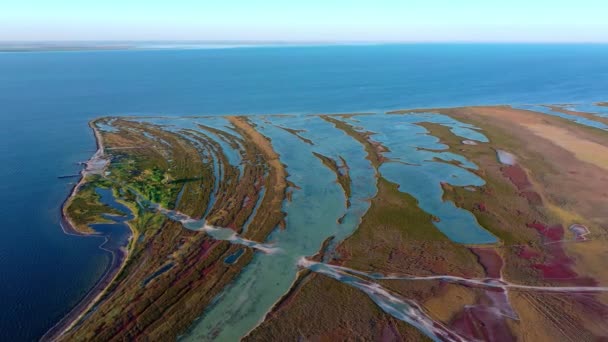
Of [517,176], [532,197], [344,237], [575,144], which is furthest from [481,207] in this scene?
[575,144]

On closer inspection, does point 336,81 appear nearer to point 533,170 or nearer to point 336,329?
point 533,170

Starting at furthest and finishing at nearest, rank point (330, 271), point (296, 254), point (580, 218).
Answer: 1. point (580, 218)
2. point (296, 254)
3. point (330, 271)

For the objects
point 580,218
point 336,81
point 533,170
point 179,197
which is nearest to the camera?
point 580,218

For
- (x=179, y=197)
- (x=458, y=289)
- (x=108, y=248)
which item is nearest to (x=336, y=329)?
(x=458, y=289)

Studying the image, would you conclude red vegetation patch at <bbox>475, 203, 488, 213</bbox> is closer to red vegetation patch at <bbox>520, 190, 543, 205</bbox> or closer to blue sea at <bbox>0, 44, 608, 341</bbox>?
red vegetation patch at <bbox>520, 190, 543, 205</bbox>

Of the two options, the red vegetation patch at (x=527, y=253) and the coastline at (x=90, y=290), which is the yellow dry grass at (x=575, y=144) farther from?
the coastline at (x=90, y=290)

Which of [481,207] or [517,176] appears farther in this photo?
[517,176]

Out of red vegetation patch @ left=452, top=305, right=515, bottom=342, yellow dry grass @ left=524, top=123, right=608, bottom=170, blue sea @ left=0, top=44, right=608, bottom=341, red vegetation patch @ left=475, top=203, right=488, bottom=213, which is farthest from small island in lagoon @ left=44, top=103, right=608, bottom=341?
blue sea @ left=0, top=44, right=608, bottom=341

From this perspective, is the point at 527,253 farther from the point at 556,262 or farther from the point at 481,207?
the point at 481,207
